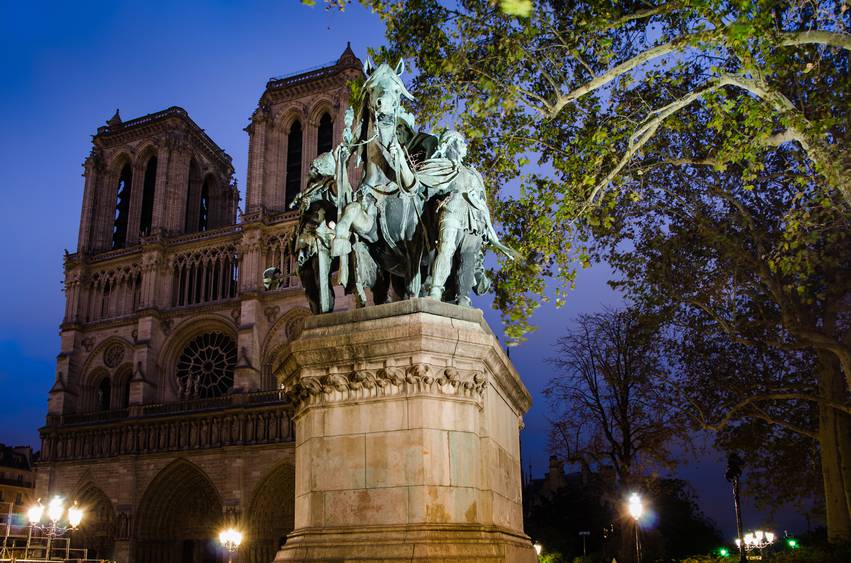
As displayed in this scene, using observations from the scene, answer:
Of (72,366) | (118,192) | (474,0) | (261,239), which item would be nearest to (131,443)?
(72,366)

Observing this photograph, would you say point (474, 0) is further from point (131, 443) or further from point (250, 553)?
point (131, 443)

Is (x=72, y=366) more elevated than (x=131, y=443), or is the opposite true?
(x=72, y=366)

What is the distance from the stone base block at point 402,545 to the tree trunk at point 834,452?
13330 millimetres

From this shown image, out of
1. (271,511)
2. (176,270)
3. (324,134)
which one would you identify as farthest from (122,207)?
(271,511)

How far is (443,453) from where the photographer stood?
5617 millimetres

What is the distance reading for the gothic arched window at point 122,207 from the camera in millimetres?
51622

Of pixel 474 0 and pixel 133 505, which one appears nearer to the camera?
pixel 474 0

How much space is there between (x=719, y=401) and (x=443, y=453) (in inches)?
727

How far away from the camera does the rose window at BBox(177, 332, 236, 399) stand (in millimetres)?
44375

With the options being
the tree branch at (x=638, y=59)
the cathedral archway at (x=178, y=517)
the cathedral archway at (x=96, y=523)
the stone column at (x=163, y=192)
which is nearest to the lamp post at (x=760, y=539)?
the cathedral archway at (x=178, y=517)

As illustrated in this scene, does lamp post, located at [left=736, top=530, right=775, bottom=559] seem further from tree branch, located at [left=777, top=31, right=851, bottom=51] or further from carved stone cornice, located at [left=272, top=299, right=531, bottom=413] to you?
carved stone cornice, located at [left=272, top=299, right=531, bottom=413]

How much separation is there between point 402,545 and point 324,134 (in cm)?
4353

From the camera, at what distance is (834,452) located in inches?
667

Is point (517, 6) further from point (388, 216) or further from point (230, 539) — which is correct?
point (230, 539)
